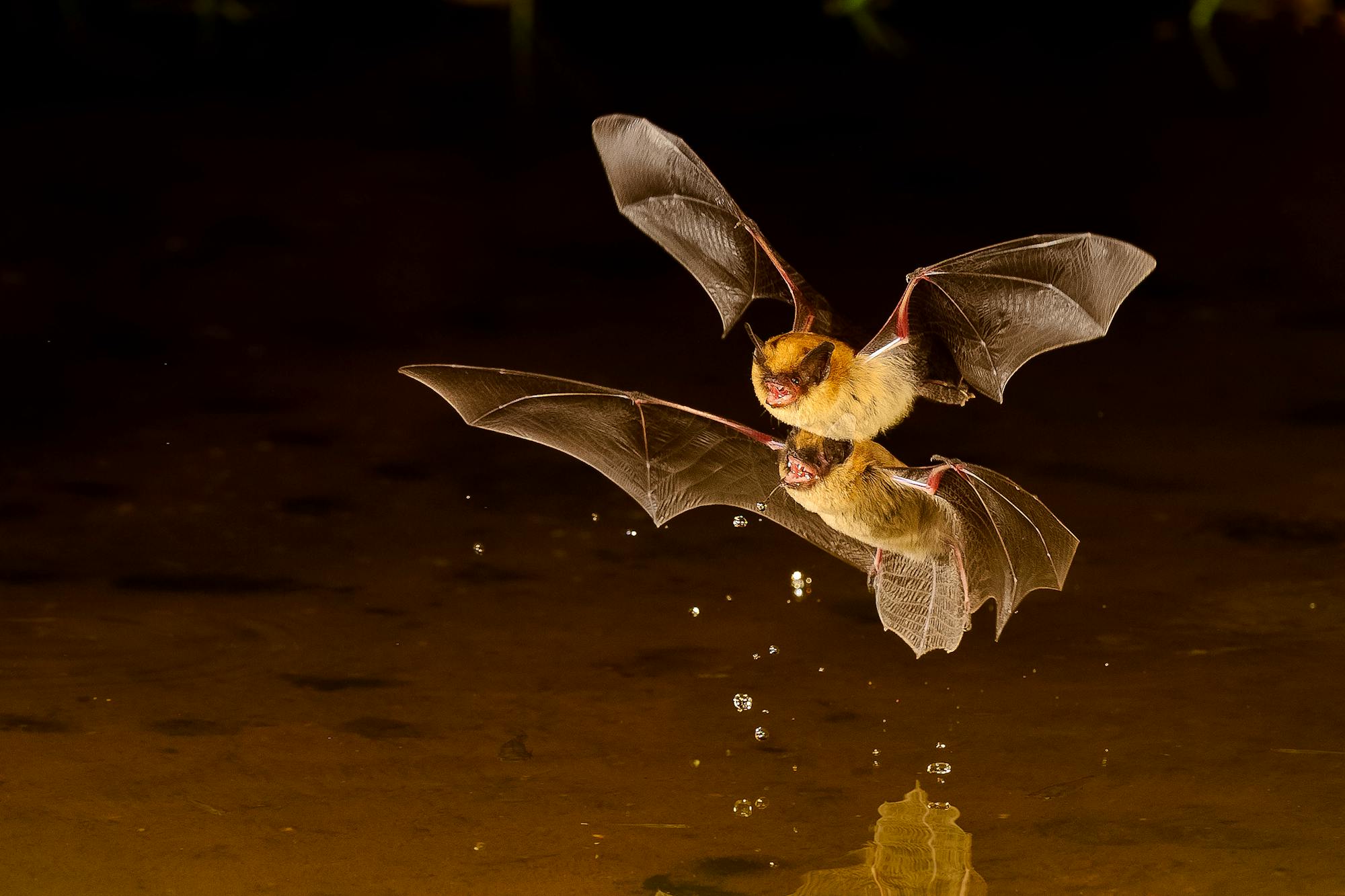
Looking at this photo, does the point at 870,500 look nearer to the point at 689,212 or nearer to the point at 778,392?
the point at 778,392

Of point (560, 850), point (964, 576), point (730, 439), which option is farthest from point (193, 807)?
point (964, 576)

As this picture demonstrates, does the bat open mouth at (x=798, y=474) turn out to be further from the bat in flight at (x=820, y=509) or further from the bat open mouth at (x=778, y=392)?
the bat open mouth at (x=778, y=392)

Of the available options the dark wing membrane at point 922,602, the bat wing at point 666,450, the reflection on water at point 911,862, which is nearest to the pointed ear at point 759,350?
the bat wing at point 666,450

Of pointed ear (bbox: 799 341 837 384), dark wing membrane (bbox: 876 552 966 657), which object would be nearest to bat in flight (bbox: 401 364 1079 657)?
dark wing membrane (bbox: 876 552 966 657)

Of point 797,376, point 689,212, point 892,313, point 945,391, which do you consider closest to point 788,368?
point 797,376

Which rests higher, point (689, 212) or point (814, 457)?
point (689, 212)

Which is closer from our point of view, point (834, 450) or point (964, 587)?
point (834, 450)

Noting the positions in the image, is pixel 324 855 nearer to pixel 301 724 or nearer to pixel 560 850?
pixel 560 850

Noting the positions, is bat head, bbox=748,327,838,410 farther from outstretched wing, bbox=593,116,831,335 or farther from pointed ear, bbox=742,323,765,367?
outstretched wing, bbox=593,116,831,335

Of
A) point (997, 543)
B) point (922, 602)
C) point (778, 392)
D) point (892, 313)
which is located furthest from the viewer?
point (922, 602)
